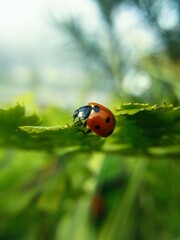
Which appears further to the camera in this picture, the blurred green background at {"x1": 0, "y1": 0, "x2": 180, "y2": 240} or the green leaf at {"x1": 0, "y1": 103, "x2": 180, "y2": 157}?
the blurred green background at {"x1": 0, "y1": 0, "x2": 180, "y2": 240}

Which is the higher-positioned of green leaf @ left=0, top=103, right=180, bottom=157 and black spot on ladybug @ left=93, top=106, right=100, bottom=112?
black spot on ladybug @ left=93, top=106, right=100, bottom=112

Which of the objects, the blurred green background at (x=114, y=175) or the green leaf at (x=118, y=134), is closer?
the green leaf at (x=118, y=134)

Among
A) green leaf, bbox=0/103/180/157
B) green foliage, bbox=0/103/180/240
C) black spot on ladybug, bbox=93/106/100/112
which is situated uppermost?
black spot on ladybug, bbox=93/106/100/112

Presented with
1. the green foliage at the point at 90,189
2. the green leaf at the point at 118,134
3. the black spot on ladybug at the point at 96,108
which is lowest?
the green foliage at the point at 90,189

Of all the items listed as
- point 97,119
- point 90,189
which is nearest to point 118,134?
point 97,119

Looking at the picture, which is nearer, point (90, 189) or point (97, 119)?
point (97, 119)

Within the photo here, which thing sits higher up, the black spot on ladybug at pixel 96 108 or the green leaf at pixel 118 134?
the black spot on ladybug at pixel 96 108

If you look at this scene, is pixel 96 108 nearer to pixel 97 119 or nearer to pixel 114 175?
pixel 97 119
